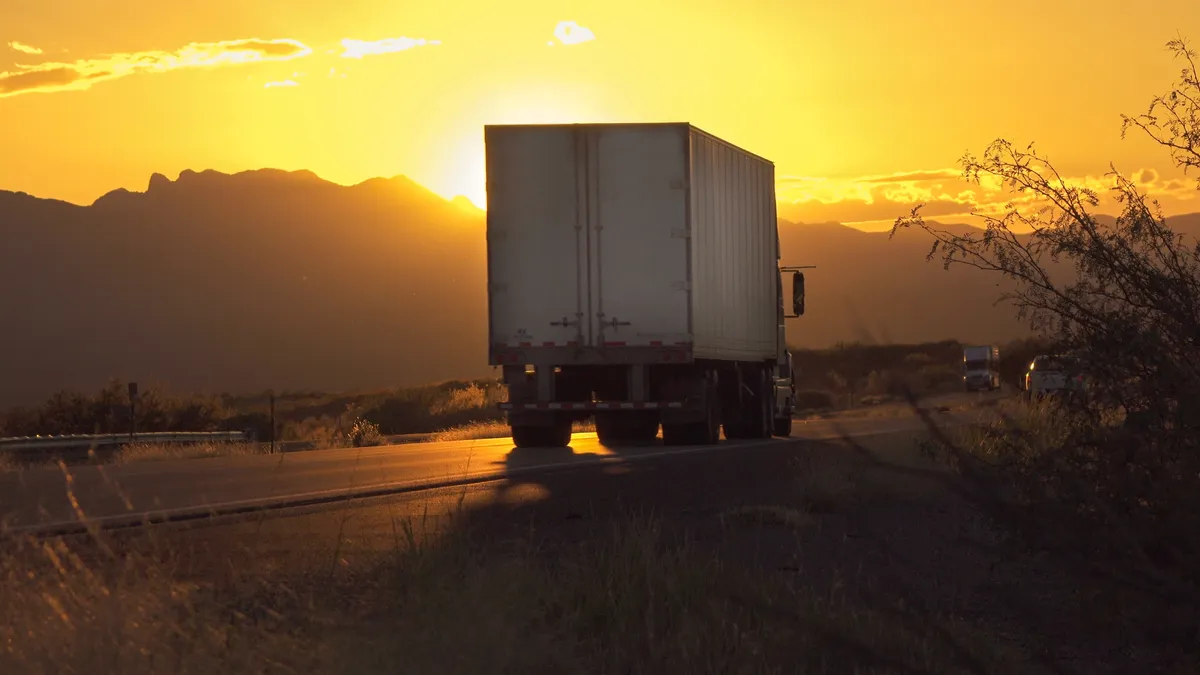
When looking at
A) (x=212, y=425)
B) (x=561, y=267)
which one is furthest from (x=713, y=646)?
(x=212, y=425)

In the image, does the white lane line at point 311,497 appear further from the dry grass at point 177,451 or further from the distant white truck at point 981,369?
the distant white truck at point 981,369

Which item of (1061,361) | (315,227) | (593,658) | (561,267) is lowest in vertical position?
(593,658)

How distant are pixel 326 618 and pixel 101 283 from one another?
14727 centimetres

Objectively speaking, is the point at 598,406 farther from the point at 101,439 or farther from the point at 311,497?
the point at 311,497

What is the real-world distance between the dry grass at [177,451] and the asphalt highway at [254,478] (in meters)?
1.59

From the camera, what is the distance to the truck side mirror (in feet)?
100

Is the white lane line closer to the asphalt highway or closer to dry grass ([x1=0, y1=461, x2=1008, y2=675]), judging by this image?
the asphalt highway

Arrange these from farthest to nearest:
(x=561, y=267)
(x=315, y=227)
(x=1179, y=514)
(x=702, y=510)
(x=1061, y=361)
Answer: (x=315, y=227)
(x=561, y=267)
(x=702, y=510)
(x=1061, y=361)
(x=1179, y=514)

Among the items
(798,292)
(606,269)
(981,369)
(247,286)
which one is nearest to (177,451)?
(606,269)

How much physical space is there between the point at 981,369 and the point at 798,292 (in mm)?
56948

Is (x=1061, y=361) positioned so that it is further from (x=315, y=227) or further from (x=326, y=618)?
(x=315, y=227)

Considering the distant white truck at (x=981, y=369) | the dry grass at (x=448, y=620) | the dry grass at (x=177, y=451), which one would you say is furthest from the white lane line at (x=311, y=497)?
the distant white truck at (x=981, y=369)

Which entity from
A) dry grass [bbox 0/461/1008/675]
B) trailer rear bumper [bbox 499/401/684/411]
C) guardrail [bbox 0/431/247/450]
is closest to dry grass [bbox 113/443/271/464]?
guardrail [bbox 0/431/247/450]

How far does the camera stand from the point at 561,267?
81.6 ft
